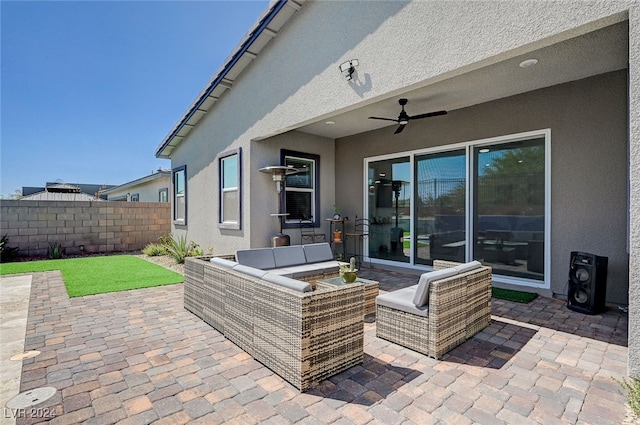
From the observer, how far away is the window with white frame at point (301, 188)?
818 cm

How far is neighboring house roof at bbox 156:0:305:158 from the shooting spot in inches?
243

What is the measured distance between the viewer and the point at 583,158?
509cm

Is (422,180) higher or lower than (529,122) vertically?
lower

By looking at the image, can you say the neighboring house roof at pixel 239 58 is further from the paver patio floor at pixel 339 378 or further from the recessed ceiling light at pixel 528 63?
the paver patio floor at pixel 339 378

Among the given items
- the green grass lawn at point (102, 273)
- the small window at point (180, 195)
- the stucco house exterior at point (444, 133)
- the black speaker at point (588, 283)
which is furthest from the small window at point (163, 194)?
the black speaker at point (588, 283)

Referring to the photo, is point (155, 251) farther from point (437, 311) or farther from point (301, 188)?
point (437, 311)

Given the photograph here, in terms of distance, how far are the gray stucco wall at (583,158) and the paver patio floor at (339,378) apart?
43.5 inches

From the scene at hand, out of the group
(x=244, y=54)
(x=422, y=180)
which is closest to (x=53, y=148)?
(x=244, y=54)

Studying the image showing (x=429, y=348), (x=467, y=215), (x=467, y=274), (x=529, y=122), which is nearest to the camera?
(x=429, y=348)

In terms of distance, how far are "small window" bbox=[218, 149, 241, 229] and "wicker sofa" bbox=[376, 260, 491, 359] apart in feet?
16.7

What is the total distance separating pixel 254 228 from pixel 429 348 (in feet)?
16.6

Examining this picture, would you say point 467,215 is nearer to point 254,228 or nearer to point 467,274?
point 467,274

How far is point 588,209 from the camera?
5.05m

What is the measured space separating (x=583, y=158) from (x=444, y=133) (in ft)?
8.21
